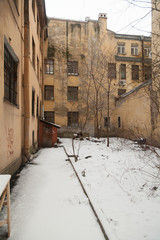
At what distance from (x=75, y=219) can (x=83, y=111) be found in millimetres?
17991

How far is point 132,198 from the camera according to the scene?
3.78 metres

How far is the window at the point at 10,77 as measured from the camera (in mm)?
5301

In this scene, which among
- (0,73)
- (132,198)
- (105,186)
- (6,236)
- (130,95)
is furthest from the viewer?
(130,95)

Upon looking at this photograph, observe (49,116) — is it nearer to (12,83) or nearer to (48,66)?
(48,66)

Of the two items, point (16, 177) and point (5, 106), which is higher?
point (5, 106)

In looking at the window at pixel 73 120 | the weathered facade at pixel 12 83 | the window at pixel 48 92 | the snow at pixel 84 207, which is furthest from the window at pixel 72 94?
the snow at pixel 84 207

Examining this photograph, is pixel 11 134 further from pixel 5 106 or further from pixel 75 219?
pixel 75 219

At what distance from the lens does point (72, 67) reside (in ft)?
68.6

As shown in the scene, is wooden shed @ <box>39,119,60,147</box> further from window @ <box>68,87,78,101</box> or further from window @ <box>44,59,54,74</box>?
window @ <box>44,59,54,74</box>

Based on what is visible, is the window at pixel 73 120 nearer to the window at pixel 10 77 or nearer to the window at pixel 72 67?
the window at pixel 72 67

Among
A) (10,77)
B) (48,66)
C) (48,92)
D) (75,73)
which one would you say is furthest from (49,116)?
(10,77)

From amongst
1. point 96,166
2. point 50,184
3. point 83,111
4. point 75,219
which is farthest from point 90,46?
point 75,219

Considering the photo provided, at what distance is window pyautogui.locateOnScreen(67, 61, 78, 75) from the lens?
2086 centimetres

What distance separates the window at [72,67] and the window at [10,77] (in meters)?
14.9
